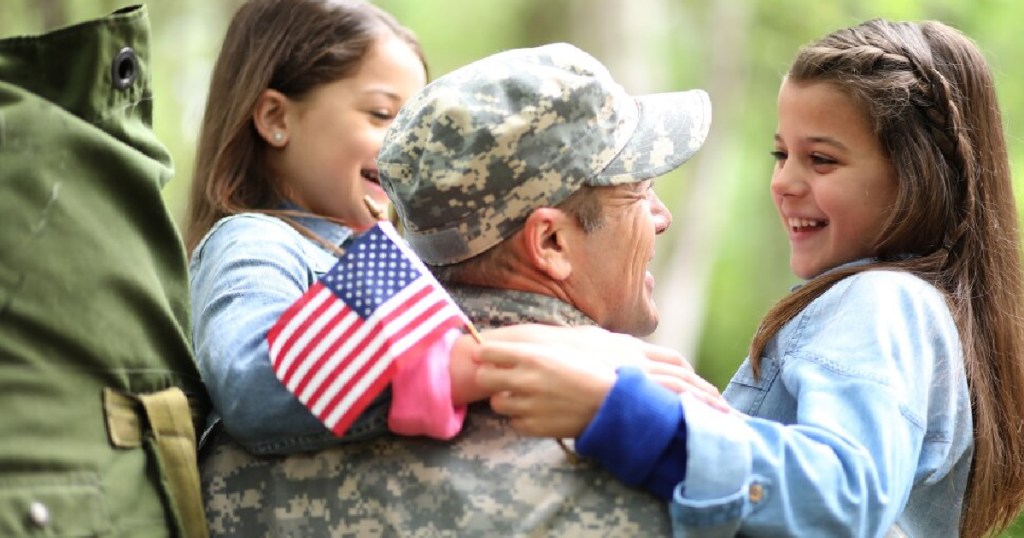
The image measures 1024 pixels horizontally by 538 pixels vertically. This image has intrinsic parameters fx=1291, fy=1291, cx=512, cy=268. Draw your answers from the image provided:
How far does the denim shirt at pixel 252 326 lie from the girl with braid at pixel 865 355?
1.15 ft

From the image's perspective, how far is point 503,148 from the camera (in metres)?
2.32

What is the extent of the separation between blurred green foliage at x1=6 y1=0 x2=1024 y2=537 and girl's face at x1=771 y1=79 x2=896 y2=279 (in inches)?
153

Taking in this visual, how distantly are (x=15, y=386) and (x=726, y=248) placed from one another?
15585mm

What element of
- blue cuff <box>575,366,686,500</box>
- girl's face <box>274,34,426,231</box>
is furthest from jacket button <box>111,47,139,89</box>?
girl's face <box>274,34,426,231</box>

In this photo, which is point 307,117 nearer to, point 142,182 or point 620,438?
point 142,182

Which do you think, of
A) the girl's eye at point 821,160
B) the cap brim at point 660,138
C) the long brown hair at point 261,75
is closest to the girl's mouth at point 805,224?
the girl's eye at point 821,160

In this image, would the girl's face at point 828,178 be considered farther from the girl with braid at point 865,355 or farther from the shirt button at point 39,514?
the shirt button at point 39,514

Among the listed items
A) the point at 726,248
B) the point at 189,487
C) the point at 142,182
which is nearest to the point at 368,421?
the point at 189,487

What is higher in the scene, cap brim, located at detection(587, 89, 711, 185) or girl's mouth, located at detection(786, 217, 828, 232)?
cap brim, located at detection(587, 89, 711, 185)

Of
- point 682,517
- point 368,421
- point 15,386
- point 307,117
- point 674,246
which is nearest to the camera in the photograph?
point 15,386

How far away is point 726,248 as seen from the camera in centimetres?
1709

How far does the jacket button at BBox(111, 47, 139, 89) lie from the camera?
2.13m

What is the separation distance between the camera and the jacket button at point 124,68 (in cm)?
213

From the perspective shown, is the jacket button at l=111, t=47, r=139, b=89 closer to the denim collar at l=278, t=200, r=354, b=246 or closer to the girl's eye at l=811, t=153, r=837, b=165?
the denim collar at l=278, t=200, r=354, b=246
